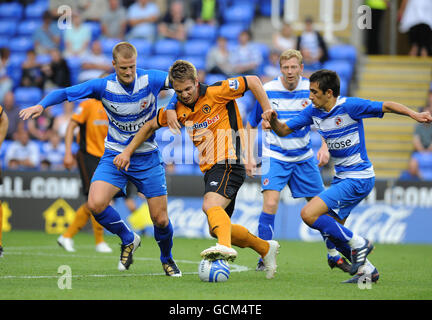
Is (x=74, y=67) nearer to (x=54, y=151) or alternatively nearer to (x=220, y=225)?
(x=54, y=151)

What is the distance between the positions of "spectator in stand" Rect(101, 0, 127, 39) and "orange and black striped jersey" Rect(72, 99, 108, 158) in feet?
29.1

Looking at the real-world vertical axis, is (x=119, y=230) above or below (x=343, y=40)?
below

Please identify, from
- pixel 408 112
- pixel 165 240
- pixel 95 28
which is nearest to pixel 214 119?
pixel 165 240

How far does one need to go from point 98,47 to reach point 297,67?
9.88 metres

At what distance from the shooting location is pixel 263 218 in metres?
9.27

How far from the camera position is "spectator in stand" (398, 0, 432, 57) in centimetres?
1781

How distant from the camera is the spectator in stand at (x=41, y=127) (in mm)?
17234

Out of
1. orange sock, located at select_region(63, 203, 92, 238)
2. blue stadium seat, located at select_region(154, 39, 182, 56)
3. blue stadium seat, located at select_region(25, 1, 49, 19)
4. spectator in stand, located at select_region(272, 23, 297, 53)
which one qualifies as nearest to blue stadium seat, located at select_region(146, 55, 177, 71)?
blue stadium seat, located at select_region(154, 39, 182, 56)

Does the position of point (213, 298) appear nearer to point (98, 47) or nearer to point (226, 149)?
point (226, 149)

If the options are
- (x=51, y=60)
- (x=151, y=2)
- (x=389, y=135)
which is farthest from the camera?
(x=151, y=2)

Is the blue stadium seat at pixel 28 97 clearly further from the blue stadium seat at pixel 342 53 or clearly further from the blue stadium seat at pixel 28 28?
the blue stadium seat at pixel 342 53

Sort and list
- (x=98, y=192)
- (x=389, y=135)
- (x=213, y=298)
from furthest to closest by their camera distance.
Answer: (x=389, y=135) → (x=98, y=192) → (x=213, y=298)

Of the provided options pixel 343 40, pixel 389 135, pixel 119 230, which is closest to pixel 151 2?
pixel 343 40

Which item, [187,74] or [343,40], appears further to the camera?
[343,40]
